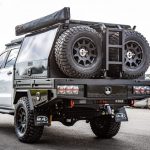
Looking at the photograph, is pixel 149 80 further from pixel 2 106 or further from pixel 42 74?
pixel 2 106

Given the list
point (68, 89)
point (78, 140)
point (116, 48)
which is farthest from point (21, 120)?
point (116, 48)

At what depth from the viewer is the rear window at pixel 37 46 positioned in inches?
327

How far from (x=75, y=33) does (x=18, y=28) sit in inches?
84.9

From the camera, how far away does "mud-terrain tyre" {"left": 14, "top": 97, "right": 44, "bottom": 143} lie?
840 cm

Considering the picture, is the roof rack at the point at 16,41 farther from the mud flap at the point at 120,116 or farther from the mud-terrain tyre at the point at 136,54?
the mud flap at the point at 120,116

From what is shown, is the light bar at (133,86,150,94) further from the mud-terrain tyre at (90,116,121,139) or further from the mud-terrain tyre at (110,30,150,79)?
the mud-terrain tyre at (90,116,121,139)

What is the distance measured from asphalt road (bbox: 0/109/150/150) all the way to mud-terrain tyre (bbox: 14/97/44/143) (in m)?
0.15

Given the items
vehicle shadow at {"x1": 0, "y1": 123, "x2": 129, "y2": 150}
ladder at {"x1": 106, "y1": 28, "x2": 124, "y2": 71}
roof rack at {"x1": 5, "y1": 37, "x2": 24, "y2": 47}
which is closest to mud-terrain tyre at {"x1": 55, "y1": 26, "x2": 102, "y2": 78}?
ladder at {"x1": 106, "y1": 28, "x2": 124, "y2": 71}

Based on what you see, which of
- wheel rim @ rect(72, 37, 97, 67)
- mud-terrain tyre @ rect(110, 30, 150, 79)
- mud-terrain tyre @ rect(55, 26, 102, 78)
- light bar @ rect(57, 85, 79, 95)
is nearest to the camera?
light bar @ rect(57, 85, 79, 95)

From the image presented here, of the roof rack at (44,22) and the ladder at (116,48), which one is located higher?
the roof rack at (44,22)

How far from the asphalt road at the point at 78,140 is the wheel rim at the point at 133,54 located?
1.45 m

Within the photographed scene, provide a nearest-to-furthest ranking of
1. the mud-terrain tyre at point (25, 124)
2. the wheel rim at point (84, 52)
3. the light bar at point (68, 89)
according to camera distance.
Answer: the light bar at point (68, 89) → the wheel rim at point (84, 52) → the mud-terrain tyre at point (25, 124)

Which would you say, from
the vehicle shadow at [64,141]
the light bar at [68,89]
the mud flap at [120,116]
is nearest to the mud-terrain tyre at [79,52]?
the light bar at [68,89]

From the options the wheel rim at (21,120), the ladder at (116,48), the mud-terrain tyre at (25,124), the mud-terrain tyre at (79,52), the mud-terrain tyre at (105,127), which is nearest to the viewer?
the mud-terrain tyre at (79,52)
